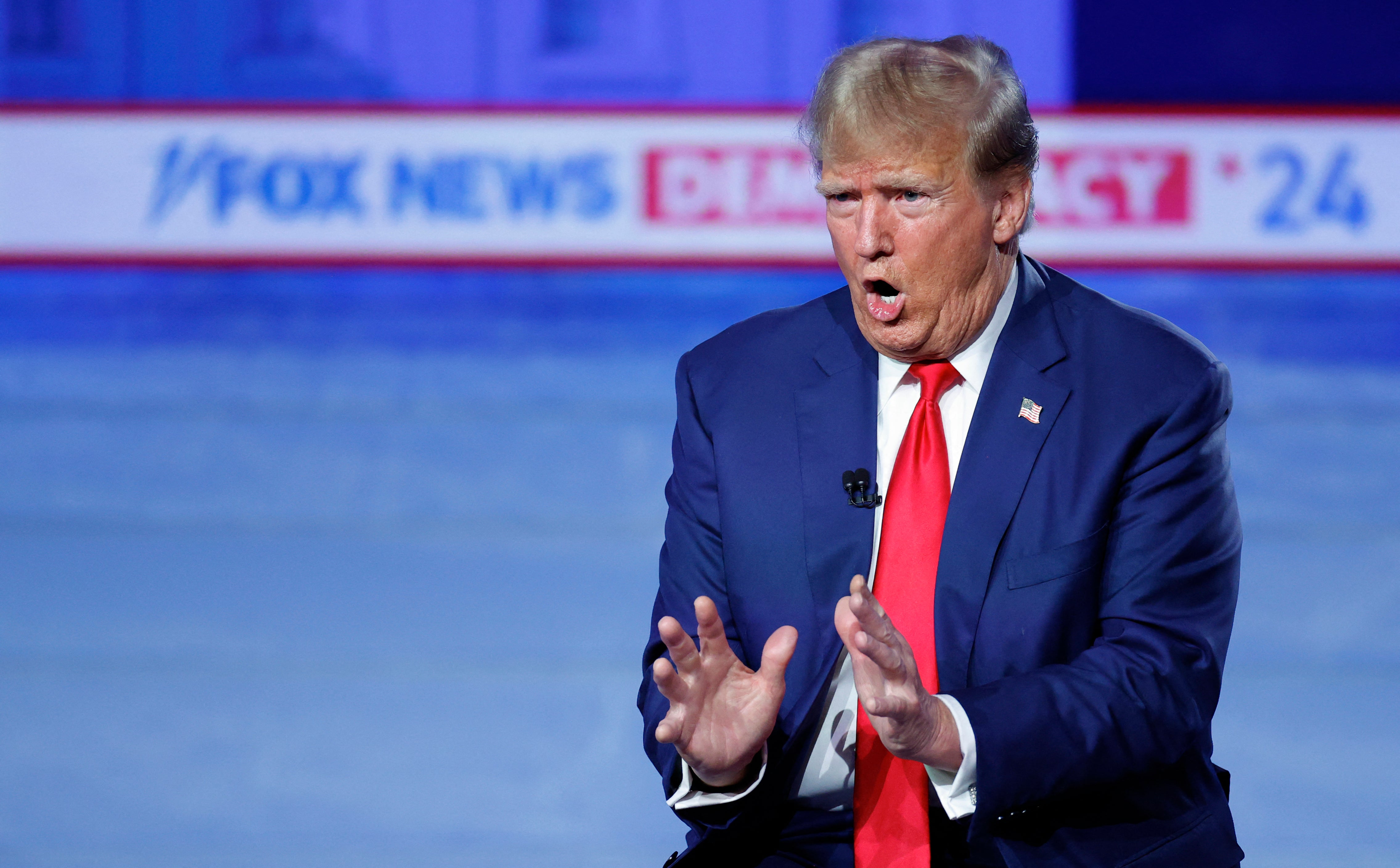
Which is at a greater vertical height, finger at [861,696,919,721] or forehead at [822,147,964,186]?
forehead at [822,147,964,186]

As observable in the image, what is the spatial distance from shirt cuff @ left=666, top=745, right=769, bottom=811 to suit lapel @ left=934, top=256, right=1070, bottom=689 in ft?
0.48

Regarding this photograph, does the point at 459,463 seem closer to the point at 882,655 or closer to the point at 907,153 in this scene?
the point at 907,153

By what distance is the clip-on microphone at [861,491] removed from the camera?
107 centimetres

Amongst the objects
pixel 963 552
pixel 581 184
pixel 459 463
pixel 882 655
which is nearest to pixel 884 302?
pixel 963 552

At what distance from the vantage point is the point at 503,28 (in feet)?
10.9

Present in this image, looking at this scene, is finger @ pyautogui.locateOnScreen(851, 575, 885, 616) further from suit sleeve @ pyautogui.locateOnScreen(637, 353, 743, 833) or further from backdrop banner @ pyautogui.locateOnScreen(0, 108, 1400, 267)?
backdrop banner @ pyautogui.locateOnScreen(0, 108, 1400, 267)

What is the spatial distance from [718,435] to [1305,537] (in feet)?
6.37

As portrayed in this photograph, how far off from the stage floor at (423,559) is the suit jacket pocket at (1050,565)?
3.47 feet

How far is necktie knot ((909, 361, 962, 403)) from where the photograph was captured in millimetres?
1097

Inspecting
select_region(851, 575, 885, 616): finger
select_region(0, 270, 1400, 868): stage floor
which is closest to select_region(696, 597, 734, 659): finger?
select_region(851, 575, 885, 616): finger

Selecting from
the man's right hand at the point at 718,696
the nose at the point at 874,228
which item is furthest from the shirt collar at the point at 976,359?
the man's right hand at the point at 718,696

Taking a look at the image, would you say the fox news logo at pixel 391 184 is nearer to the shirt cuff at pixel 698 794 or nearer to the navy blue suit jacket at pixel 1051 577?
the navy blue suit jacket at pixel 1051 577

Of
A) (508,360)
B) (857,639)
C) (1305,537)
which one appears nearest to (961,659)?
(857,639)

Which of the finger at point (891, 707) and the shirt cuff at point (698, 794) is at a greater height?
the finger at point (891, 707)
